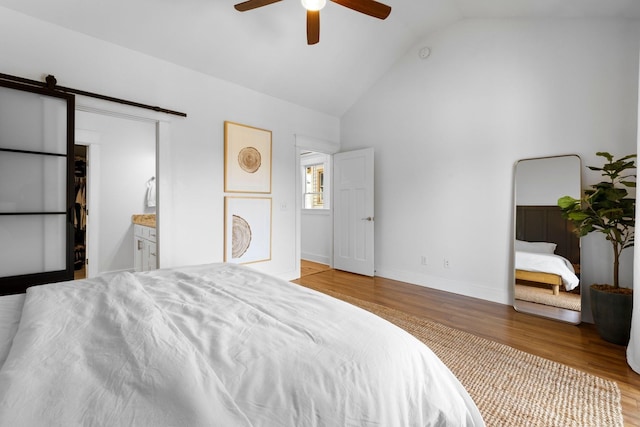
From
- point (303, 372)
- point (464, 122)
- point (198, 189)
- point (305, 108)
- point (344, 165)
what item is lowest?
point (303, 372)

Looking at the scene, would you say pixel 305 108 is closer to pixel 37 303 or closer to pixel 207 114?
pixel 207 114

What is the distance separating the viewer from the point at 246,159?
361 cm

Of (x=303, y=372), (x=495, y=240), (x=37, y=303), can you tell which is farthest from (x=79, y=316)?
(x=495, y=240)

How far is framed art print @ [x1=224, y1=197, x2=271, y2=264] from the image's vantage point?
3477 mm

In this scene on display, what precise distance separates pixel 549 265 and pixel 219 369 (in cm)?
333

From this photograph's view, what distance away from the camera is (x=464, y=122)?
350cm

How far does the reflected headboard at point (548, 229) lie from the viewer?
276 centimetres

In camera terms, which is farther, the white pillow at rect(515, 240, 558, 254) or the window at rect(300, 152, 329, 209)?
the window at rect(300, 152, 329, 209)

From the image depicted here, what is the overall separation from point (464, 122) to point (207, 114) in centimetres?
298

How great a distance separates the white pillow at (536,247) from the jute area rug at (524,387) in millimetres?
1259

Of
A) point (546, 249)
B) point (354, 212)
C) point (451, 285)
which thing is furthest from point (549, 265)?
point (354, 212)

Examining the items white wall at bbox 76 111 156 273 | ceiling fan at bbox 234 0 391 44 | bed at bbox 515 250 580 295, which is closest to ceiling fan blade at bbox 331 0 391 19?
ceiling fan at bbox 234 0 391 44

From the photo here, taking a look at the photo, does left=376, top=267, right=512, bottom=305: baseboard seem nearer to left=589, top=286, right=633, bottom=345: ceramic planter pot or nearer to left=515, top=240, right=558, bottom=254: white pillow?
left=515, top=240, right=558, bottom=254: white pillow

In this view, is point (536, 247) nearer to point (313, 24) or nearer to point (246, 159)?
point (313, 24)
